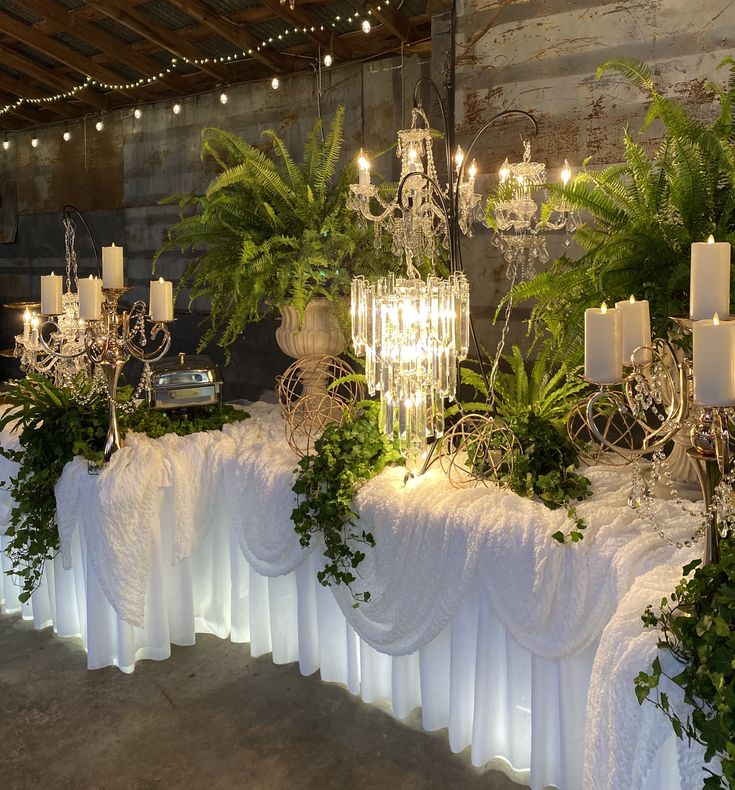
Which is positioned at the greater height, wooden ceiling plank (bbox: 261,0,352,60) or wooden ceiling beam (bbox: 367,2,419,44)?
wooden ceiling plank (bbox: 261,0,352,60)

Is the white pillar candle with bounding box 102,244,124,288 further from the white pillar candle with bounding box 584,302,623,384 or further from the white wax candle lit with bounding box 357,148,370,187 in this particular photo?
the white pillar candle with bounding box 584,302,623,384

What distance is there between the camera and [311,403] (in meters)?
2.97

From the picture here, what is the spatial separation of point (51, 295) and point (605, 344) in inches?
85.0

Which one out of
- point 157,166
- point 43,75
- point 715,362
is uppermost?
point 43,75

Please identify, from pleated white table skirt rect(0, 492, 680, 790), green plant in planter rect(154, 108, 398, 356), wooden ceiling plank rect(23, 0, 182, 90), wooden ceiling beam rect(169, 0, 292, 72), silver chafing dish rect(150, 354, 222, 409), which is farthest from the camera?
wooden ceiling plank rect(23, 0, 182, 90)

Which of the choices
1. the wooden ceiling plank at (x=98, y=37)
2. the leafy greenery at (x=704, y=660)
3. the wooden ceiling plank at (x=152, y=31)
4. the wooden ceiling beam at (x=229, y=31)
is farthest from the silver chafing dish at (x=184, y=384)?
the wooden ceiling plank at (x=98, y=37)

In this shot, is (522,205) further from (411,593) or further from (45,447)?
(45,447)

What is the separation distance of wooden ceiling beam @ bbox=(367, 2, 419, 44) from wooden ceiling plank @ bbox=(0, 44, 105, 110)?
278cm

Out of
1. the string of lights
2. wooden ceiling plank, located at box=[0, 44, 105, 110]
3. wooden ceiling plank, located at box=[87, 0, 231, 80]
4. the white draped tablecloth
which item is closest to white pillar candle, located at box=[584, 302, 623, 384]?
the white draped tablecloth

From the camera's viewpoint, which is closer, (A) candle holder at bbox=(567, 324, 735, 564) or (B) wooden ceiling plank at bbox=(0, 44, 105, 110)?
(A) candle holder at bbox=(567, 324, 735, 564)

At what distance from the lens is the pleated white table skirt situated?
6.63ft

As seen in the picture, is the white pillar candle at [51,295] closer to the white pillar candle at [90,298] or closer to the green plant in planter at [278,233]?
the white pillar candle at [90,298]

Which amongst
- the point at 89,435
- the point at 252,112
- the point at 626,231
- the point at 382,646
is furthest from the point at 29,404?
the point at 252,112

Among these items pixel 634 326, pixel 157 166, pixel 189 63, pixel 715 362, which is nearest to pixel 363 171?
pixel 634 326
